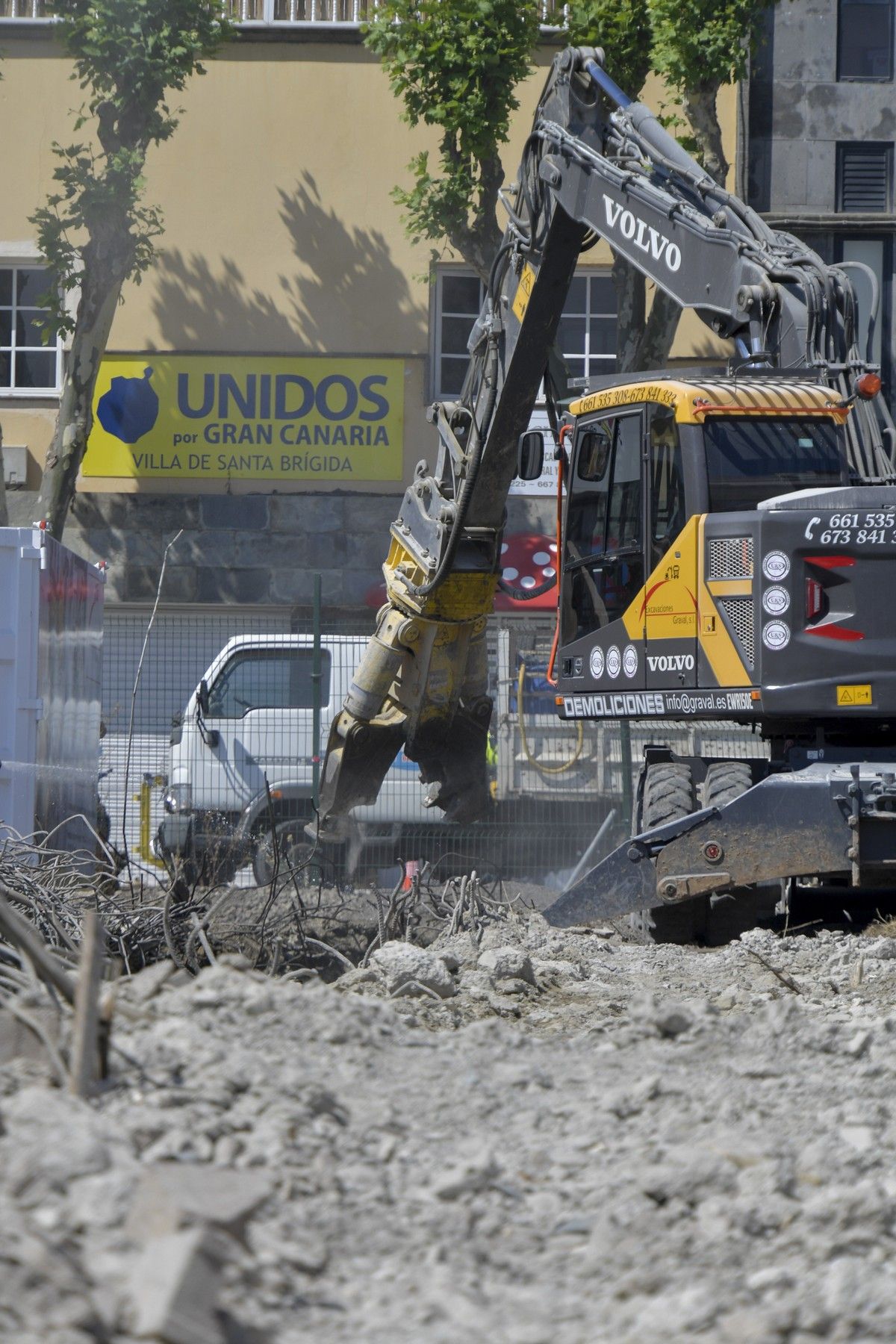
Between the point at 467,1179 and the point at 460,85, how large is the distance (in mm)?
14645

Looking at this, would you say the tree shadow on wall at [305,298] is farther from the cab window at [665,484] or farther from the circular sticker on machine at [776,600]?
the circular sticker on machine at [776,600]

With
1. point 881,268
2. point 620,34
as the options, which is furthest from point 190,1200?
point 881,268

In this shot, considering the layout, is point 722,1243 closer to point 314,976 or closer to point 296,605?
point 314,976

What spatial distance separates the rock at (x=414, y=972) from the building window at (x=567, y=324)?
13.4 m

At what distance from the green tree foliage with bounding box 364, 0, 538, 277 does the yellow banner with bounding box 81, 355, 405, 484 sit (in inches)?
108

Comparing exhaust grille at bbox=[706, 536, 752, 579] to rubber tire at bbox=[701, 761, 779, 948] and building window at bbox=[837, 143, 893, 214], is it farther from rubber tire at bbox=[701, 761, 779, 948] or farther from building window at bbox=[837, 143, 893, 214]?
building window at bbox=[837, 143, 893, 214]

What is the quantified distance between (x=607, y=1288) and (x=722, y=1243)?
30cm

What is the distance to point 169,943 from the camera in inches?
279

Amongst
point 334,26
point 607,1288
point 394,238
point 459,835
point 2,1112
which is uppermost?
point 334,26

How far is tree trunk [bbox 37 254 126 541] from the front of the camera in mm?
17000

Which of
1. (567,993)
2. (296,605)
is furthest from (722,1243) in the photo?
(296,605)

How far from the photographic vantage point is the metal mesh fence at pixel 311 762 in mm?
12891

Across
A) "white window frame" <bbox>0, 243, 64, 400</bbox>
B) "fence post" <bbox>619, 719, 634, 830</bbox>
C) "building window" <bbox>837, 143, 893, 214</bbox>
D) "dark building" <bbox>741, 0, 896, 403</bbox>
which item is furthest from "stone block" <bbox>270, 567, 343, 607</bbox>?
"building window" <bbox>837, 143, 893, 214</bbox>

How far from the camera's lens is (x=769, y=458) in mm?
8477
